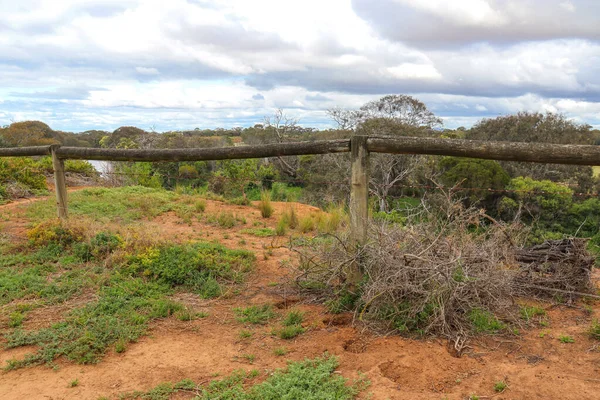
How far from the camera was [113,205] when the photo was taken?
915 centimetres

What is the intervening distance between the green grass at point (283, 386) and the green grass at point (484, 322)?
131 cm

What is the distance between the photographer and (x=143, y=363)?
348 cm

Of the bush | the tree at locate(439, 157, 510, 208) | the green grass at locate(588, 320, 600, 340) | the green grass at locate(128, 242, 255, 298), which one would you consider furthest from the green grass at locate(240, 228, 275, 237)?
the tree at locate(439, 157, 510, 208)

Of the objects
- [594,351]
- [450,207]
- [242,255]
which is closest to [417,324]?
[450,207]

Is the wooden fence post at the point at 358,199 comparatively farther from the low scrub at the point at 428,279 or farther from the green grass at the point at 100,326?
the green grass at the point at 100,326

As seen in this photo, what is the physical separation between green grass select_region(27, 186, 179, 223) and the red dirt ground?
420 cm

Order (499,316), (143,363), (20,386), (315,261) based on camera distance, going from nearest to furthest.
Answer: (20,386), (143,363), (499,316), (315,261)

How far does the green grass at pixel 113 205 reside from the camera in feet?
26.8

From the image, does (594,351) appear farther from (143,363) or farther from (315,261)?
(143,363)

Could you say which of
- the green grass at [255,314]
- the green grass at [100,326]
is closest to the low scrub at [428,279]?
the green grass at [255,314]

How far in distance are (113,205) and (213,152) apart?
464 centimetres

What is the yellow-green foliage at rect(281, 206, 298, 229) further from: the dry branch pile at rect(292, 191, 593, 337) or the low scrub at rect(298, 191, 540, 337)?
the low scrub at rect(298, 191, 540, 337)

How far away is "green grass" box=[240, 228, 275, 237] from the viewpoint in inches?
308

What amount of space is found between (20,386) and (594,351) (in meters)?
4.35
